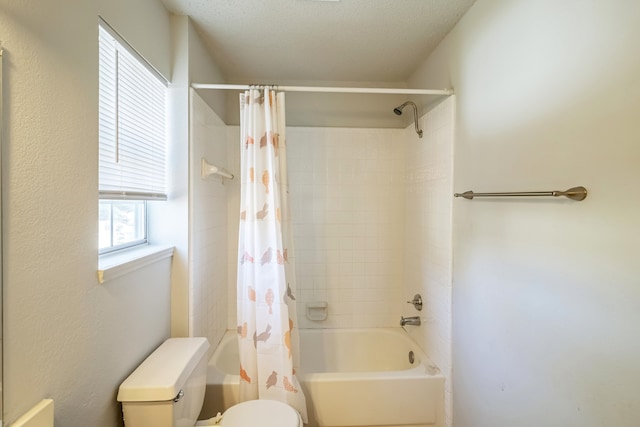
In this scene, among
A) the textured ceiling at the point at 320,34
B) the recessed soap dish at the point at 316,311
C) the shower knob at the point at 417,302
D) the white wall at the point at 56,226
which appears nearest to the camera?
the white wall at the point at 56,226

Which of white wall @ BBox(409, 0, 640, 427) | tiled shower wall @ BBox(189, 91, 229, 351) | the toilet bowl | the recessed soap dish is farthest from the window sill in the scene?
white wall @ BBox(409, 0, 640, 427)

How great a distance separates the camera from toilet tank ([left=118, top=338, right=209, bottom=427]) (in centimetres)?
113

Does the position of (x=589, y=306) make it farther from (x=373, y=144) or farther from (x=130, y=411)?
Answer: (x=373, y=144)

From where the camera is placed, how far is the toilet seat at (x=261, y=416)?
135cm

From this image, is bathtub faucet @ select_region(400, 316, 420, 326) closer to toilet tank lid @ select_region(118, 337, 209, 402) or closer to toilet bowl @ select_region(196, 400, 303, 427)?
→ toilet bowl @ select_region(196, 400, 303, 427)

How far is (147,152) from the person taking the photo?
146cm

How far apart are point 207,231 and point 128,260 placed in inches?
31.0

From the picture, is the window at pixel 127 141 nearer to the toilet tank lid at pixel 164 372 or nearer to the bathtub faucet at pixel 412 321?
the toilet tank lid at pixel 164 372

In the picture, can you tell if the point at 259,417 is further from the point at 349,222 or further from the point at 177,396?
the point at 349,222

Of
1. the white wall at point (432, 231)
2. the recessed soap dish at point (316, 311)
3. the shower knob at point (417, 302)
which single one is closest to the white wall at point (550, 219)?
the white wall at point (432, 231)

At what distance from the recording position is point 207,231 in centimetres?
199

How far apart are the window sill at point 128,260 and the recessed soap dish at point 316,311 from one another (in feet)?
4.36

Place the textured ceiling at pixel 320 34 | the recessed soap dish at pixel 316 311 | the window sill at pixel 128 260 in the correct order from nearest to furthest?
the window sill at pixel 128 260 < the textured ceiling at pixel 320 34 < the recessed soap dish at pixel 316 311

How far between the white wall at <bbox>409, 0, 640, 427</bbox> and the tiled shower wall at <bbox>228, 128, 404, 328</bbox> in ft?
3.20
